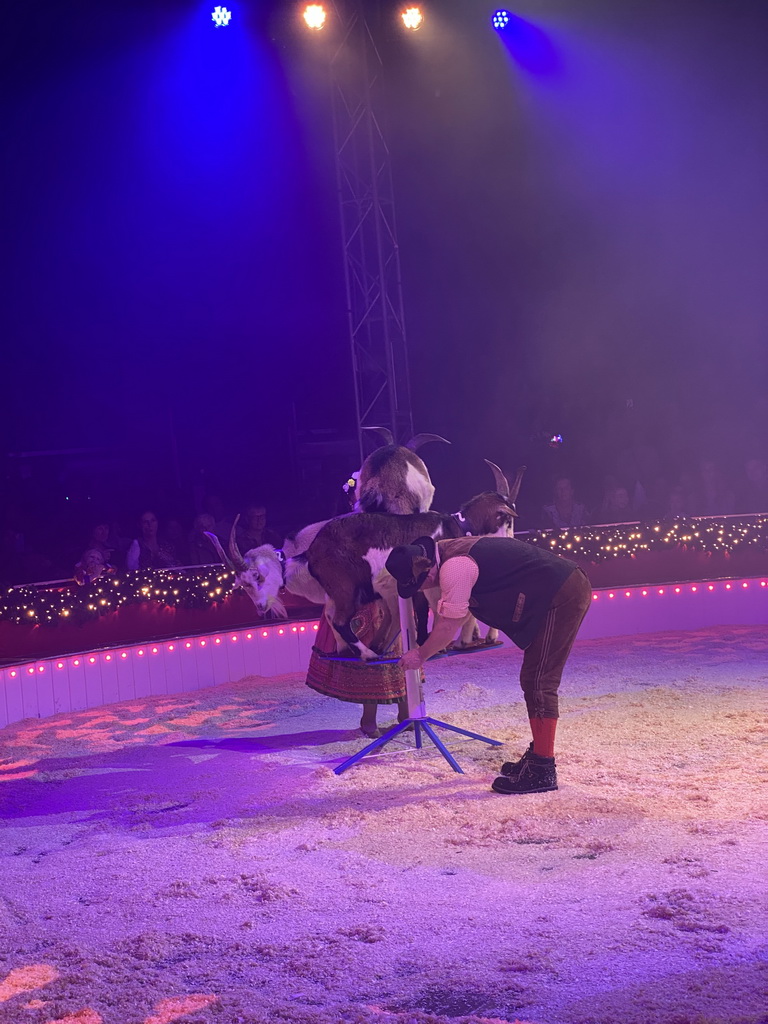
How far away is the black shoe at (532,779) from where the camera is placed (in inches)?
176

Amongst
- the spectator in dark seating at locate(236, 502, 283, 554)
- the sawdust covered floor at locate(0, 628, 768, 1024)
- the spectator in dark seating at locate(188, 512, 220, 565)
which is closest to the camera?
the sawdust covered floor at locate(0, 628, 768, 1024)

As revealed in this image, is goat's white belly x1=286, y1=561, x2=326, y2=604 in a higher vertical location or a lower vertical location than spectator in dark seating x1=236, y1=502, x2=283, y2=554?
lower

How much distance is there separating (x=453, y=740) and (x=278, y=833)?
5.73 feet

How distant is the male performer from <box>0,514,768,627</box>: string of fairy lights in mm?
3994

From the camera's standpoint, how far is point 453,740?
5711mm

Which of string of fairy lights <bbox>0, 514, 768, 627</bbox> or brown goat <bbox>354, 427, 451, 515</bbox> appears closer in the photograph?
brown goat <bbox>354, 427, 451, 515</bbox>

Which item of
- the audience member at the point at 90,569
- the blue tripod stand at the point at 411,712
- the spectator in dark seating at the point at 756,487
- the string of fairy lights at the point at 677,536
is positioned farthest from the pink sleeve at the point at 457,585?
the spectator in dark seating at the point at 756,487

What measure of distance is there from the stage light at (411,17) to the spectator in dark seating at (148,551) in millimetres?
5988

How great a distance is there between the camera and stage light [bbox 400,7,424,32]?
10281 millimetres

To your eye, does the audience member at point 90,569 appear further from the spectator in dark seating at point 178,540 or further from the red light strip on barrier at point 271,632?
the spectator in dark seating at point 178,540

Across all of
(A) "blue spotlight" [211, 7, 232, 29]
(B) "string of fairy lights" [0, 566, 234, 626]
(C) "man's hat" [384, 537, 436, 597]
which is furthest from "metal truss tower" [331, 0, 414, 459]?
(C) "man's hat" [384, 537, 436, 597]

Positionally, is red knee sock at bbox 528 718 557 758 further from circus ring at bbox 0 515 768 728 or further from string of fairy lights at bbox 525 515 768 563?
string of fairy lights at bbox 525 515 768 563

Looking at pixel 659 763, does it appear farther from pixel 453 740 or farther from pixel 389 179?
pixel 389 179

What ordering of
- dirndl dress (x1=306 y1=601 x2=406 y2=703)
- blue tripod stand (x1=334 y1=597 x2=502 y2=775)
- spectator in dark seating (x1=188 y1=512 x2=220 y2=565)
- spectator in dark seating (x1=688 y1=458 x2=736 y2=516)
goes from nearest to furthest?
blue tripod stand (x1=334 y1=597 x2=502 y2=775) < dirndl dress (x1=306 y1=601 x2=406 y2=703) < spectator in dark seating (x1=188 y1=512 x2=220 y2=565) < spectator in dark seating (x1=688 y1=458 x2=736 y2=516)
